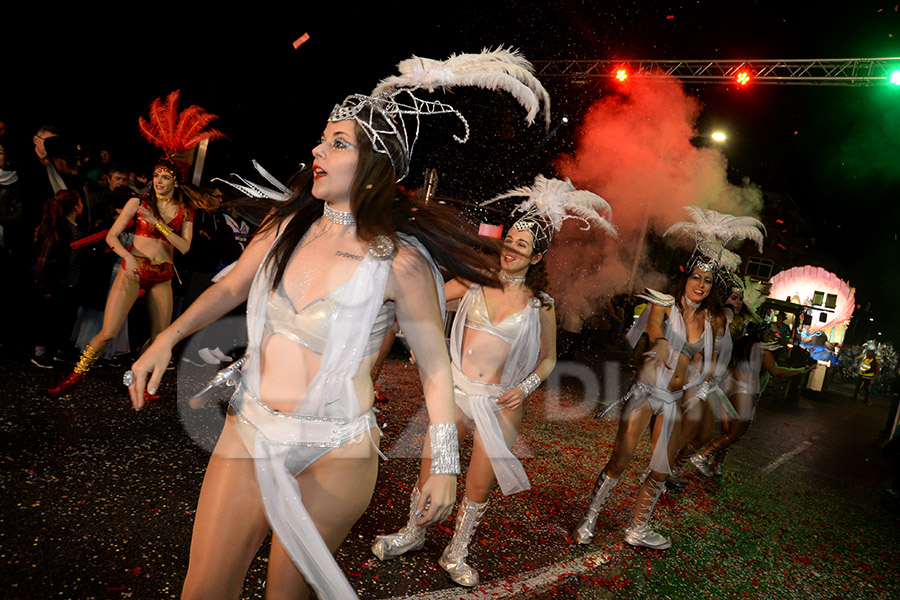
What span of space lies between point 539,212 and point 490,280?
2091mm

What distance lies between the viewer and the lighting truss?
1095 cm

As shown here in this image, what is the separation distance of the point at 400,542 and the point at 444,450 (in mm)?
2015

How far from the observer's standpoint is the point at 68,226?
6160 millimetres

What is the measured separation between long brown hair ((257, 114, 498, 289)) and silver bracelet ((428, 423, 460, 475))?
0.60 m

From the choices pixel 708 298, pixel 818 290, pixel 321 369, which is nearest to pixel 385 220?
pixel 321 369

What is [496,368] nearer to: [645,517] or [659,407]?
[659,407]

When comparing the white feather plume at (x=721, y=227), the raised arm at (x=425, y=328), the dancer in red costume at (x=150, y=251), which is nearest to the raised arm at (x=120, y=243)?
the dancer in red costume at (x=150, y=251)

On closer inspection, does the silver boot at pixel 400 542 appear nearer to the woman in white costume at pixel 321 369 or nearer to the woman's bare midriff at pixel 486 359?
the woman's bare midriff at pixel 486 359

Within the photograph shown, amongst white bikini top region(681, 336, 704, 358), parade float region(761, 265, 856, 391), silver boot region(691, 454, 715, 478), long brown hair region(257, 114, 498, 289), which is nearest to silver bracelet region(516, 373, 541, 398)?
long brown hair region(257, 114, 498, 289)

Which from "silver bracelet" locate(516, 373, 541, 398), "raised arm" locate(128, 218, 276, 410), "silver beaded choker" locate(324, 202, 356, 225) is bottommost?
"silver bracelet" locate(516, 373, 541, 398)

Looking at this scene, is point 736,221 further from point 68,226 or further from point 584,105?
point 584,105

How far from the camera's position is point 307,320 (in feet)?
6.50

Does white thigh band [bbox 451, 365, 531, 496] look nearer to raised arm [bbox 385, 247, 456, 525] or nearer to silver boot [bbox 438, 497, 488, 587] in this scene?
silver boot [bbox 438, 497, 488, 587]

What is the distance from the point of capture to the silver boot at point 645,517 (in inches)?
181
